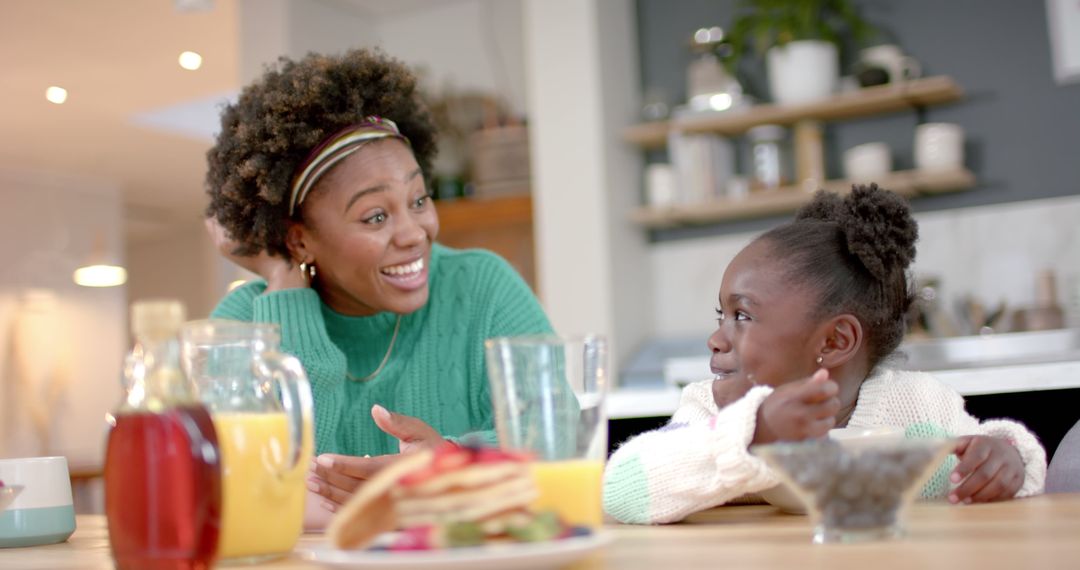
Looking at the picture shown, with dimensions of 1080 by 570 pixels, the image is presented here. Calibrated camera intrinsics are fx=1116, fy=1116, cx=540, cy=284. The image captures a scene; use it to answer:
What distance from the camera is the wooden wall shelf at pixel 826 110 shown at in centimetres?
385

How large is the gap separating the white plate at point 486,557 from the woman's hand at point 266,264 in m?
1.28

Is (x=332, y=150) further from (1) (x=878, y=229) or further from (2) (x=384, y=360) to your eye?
(1) (x=878, y=229)

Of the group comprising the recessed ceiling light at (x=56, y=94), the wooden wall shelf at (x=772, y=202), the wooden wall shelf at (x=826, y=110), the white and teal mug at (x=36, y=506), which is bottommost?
the white and teal mug at (x=36, y=506)

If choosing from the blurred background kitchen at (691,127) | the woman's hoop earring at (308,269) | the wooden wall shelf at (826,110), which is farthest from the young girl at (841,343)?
the wooden wall shelf at (826,110)

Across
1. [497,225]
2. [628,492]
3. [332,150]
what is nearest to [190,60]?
[497,225]

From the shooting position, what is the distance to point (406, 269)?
1814 mm

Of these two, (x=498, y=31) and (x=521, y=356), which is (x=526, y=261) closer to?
(x=498, y=31)

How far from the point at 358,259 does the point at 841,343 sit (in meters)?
0.79

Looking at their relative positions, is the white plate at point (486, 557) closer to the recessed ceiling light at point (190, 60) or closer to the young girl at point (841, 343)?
the young girl at point (841, 343)

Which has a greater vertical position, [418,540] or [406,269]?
[406,269]

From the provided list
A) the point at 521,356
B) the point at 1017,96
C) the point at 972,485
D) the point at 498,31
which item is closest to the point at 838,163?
the point at 1017,96

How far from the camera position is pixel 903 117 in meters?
4.09

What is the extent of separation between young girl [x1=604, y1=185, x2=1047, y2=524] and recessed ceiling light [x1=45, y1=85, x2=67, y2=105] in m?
5.38

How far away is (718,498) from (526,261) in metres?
3.70
